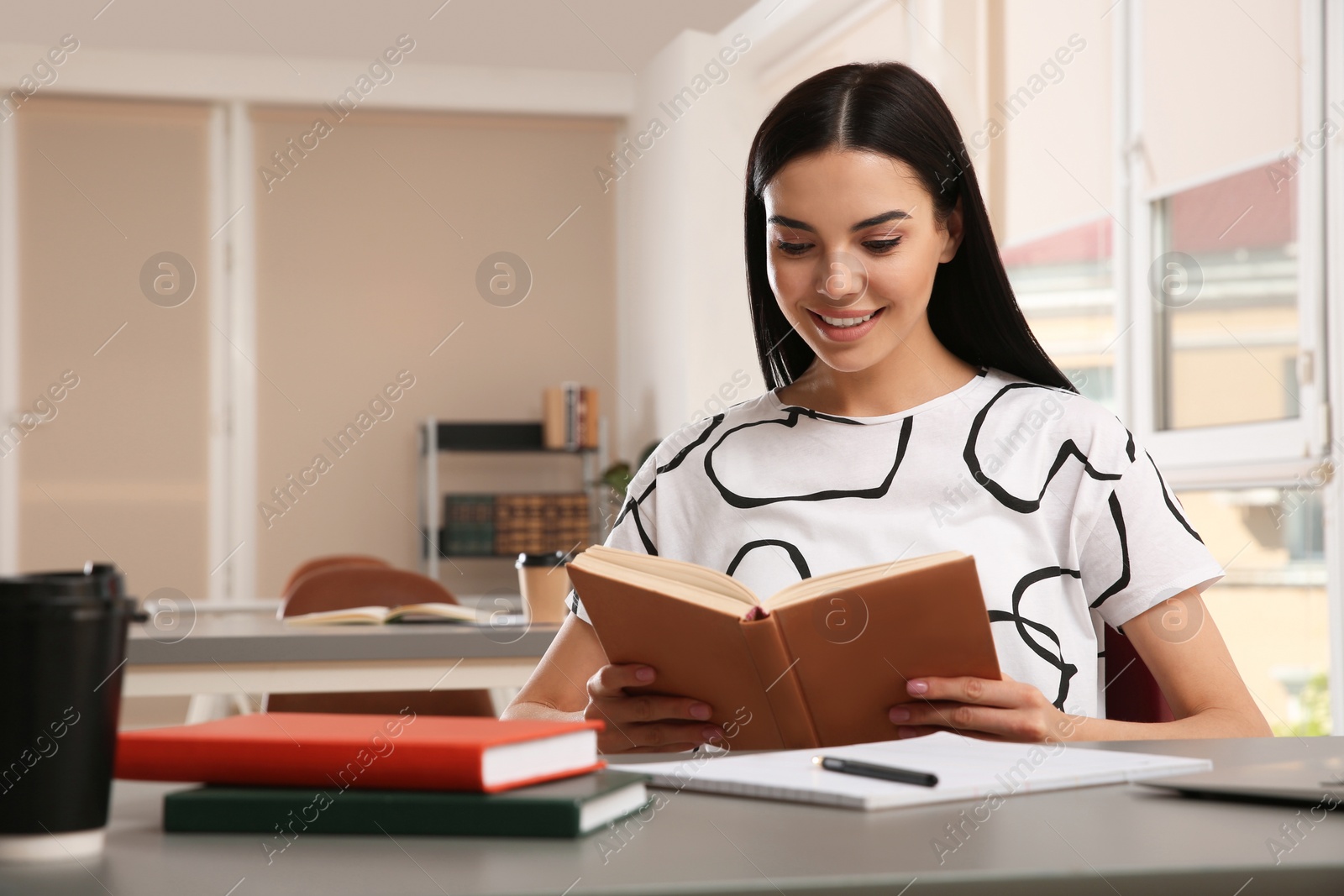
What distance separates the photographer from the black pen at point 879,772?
744mm

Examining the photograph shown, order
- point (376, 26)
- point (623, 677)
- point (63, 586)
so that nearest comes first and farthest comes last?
point (63, 586)
point (623, 677)
point (376, 26)

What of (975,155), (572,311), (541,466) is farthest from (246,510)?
(975,155)

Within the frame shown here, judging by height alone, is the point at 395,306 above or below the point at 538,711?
above

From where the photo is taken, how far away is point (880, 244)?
1.42 meters

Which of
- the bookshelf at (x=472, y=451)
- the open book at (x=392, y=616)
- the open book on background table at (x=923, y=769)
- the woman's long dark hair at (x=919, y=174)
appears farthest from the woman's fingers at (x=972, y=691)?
the bookshelf at (x=472, y=451)

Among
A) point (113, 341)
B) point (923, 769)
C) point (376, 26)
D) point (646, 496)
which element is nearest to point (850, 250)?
point (646, 496)

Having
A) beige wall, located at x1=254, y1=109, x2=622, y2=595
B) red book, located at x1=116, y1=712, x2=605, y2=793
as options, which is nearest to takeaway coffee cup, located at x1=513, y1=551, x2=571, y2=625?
red book, located at x1=116, y1=712, x2=605, y2=793

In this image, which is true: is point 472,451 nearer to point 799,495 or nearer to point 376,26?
point 376,26

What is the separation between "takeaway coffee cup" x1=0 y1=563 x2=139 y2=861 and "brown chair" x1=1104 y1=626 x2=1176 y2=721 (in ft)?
3.49

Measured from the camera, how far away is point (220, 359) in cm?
649

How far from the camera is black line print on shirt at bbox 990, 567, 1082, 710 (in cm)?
136

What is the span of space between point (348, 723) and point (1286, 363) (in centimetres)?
298

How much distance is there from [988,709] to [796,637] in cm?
17

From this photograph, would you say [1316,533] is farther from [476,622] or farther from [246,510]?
[246,510]
